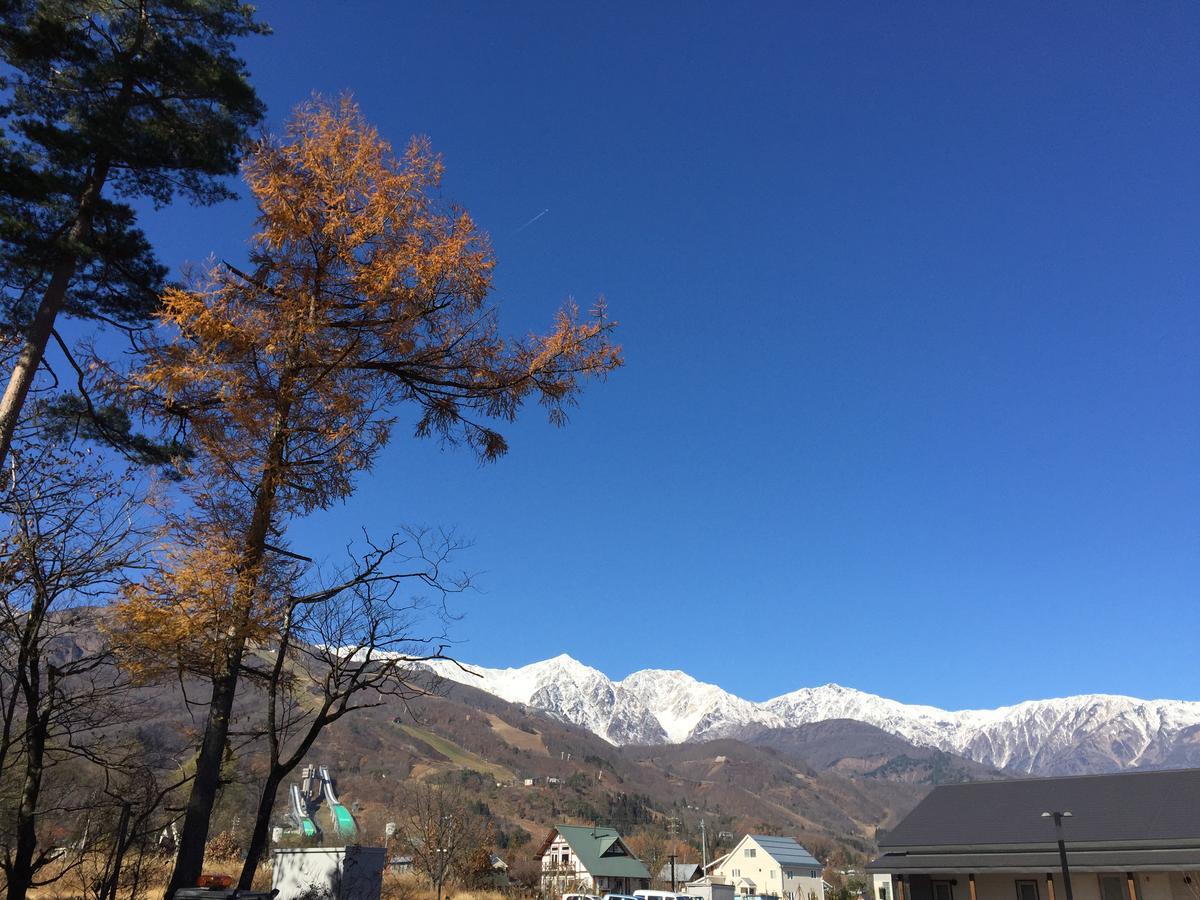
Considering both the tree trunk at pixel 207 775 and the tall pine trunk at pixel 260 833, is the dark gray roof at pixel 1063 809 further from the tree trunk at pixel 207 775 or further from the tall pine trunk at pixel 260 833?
the tree trunk at pixel 207 775

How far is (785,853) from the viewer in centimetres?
8175

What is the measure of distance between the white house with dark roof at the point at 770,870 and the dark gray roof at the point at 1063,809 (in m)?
42.3

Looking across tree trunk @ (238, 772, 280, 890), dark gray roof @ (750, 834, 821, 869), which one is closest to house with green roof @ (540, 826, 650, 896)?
dark gray roof @ (750, 834, 821, 869)

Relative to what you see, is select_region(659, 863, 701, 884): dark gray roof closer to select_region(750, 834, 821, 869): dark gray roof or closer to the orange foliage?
select_region(750, 834, 821, 869): dark gray roof

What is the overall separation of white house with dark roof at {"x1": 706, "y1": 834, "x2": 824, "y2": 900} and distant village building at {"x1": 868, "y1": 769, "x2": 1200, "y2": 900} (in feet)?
137

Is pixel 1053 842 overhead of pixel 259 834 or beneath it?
beneath

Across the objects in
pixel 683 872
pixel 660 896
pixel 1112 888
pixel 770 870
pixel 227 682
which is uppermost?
pixel 227 682

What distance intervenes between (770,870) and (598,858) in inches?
800

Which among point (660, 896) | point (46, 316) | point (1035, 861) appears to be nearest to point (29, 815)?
point (46, 316)

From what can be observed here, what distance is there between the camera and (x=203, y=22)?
13.0 m

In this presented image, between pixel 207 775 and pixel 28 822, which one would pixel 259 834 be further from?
pixel 28 822

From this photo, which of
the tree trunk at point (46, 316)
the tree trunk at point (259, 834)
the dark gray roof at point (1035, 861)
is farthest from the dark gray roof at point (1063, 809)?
the tree trunk at point (46, 316)

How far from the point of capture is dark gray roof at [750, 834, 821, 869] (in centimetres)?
8000

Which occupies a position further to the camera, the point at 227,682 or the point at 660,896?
the point at 660,896
